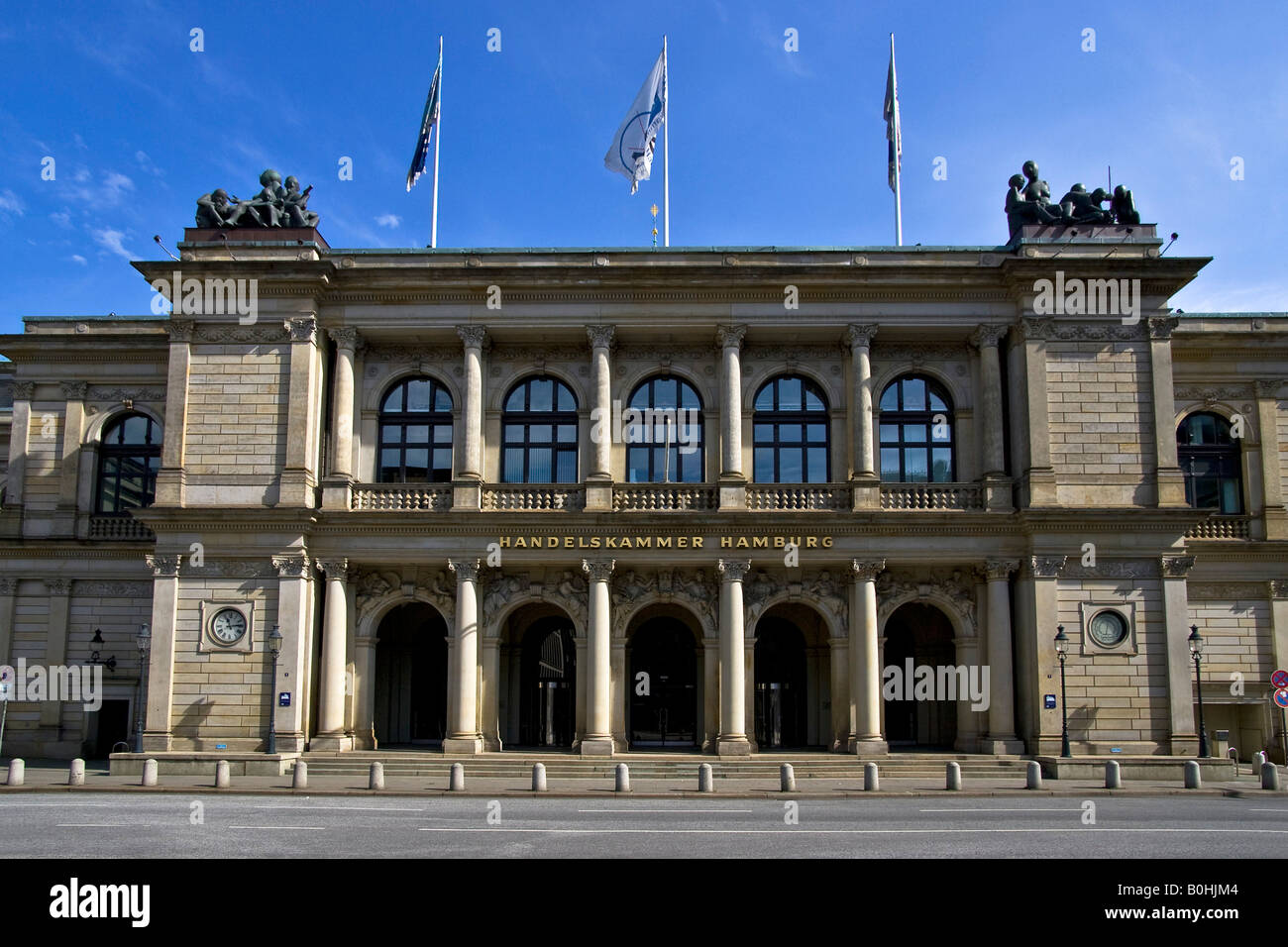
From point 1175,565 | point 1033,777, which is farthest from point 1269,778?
point 1175,565

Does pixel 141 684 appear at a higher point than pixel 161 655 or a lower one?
lower

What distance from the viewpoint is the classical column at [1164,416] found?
34.4 m

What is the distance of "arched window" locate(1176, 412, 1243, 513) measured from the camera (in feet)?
133

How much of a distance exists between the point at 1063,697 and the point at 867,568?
6744 mm

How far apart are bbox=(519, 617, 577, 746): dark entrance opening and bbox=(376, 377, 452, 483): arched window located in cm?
660

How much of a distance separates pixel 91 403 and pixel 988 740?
3302 centimetres

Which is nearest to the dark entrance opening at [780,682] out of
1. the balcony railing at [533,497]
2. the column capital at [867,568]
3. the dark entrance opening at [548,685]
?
the column capital at [867,568]

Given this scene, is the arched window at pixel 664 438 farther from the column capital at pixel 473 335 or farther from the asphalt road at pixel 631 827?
the asphalt road at pixel 631 827

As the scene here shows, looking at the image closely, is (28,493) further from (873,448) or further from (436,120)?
(873,448)

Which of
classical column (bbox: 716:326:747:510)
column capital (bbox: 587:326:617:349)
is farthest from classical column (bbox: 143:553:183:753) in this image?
classical column (bbox: 716:326:747:510)

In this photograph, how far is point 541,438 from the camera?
37.9 metres

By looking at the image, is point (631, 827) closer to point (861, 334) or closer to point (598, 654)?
point (598, 654)

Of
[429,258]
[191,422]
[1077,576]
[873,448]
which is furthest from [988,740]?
[191,422]

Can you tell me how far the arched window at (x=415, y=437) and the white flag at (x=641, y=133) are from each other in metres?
9.95
